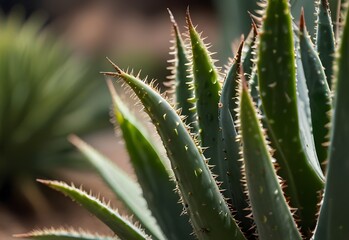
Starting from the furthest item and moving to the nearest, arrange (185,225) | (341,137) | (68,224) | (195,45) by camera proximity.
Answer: (68,224), (185,225), (195,45), (341,137)

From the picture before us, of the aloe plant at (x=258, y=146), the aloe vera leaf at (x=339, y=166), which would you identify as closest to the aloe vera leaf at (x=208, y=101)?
the aloe plant at (x=258, y=146)

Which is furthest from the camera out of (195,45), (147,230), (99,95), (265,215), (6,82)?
(99,95)

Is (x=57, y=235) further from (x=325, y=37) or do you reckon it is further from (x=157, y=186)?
(x=325, y=37)

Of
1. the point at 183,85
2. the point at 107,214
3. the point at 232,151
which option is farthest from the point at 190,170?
the point at 183,85

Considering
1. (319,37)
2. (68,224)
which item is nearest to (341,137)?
(319,37)

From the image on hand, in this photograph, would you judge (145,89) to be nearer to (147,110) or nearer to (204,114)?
(147,110)

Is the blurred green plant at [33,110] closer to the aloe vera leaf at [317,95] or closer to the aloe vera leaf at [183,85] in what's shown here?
the aloe vera leaf at [183,85]
